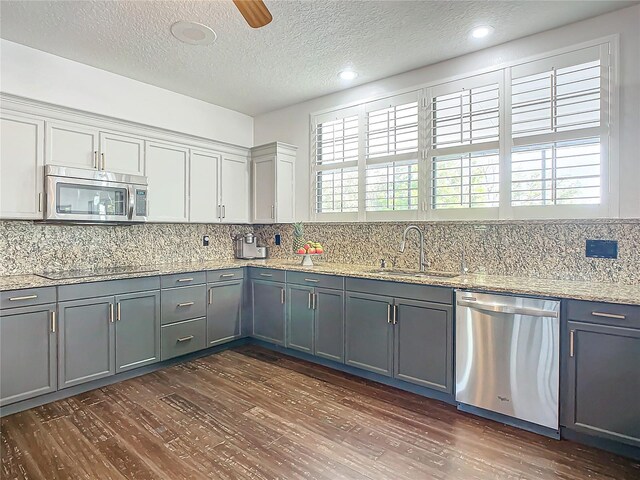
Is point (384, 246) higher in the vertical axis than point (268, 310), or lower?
higher

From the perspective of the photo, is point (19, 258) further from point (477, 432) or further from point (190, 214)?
point (477, 432)

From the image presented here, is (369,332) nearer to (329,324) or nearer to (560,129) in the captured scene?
(329,324)

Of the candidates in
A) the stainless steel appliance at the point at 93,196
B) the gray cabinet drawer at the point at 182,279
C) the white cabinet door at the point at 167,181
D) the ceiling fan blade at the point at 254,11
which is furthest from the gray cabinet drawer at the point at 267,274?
the ceiling fan blade at the point at 254,11

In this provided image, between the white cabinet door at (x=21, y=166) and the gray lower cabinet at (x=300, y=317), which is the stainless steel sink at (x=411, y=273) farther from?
the white cabinet door at (x=21, y=166)

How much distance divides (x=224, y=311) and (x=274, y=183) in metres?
1.57

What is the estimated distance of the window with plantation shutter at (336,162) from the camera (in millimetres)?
3936

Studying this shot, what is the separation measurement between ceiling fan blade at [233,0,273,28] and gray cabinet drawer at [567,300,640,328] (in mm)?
2352

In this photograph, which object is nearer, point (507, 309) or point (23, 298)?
point (507, 309)

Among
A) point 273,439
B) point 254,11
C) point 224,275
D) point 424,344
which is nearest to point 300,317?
point 224,275

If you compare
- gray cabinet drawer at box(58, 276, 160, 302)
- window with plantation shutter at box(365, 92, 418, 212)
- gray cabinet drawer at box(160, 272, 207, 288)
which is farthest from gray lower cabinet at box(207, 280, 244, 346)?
window with plantation shutter at box(365, 92, 418, 212)

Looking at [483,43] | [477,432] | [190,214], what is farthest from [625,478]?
[190,214]

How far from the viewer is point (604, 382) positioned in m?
2.12

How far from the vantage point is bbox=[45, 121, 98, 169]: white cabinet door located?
2992mm

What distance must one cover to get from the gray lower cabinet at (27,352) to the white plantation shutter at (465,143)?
325 centimetres
